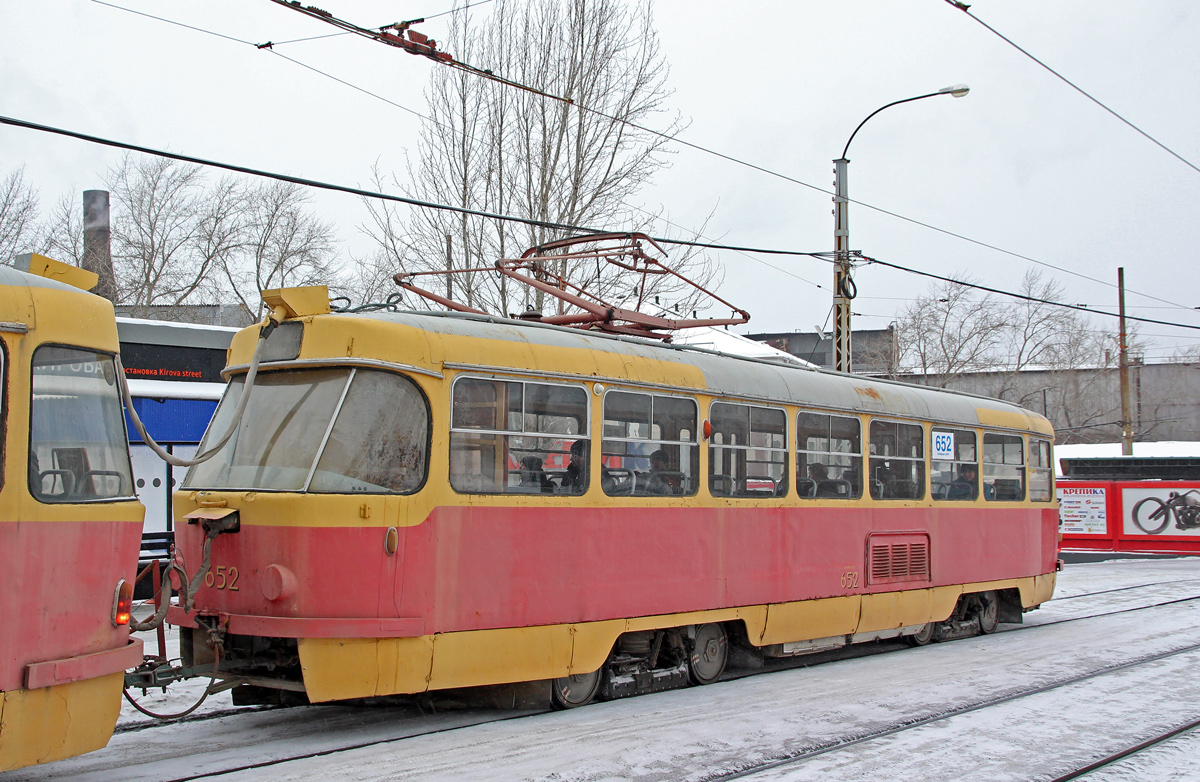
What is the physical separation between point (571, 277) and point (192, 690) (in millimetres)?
13271

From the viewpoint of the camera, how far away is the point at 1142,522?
1045 inches

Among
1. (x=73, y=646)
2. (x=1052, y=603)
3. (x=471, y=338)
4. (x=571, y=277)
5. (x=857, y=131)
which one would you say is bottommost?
(x=1052, y=603)

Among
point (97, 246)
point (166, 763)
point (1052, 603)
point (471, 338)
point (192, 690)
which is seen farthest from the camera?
point (97, 246)

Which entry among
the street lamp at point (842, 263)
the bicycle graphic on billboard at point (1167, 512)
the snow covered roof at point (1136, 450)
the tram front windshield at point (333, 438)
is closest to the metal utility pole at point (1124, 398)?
the snow covered roof at point (1136, 450)

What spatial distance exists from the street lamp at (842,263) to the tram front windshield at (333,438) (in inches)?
419

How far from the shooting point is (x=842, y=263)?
1767cm

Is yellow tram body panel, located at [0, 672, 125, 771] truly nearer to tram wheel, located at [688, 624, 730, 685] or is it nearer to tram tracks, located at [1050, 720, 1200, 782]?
tram wheel, located at [688, 624, 730, 685]

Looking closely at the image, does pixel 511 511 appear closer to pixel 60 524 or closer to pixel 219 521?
pixel 219 521

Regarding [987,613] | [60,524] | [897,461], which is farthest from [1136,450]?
[60,524]

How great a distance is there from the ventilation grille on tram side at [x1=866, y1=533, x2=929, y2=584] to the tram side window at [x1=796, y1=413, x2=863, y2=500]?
69cm

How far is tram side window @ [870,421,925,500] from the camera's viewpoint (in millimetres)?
11562

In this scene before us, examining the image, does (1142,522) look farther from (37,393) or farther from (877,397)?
(37,393)

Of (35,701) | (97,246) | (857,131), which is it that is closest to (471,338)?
(35,701)

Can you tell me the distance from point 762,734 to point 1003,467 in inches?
294
